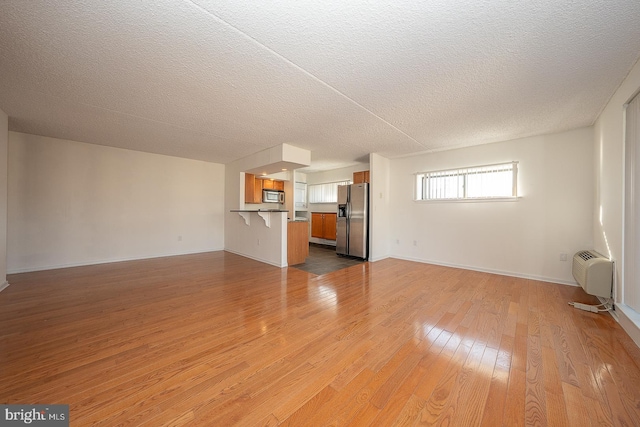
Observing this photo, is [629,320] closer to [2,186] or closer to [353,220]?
[353,220]

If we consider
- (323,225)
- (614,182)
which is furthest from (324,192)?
(614,182)

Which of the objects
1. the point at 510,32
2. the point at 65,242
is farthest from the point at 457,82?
the point at 65,242

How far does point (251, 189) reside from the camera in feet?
19.3

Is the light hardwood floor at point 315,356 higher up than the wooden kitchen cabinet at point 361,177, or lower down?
lower down

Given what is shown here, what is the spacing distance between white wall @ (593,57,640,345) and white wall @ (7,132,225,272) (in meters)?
6.98

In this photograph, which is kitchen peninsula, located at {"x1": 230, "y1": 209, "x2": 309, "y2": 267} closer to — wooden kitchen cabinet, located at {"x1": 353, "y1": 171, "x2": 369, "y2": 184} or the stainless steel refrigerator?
the stainless steel refrigerator

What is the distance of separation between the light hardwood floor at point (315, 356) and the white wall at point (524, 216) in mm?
807

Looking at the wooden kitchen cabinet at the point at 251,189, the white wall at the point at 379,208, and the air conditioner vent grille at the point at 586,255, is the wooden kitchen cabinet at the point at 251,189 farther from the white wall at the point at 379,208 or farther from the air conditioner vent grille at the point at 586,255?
the air conditioner vent grille at the point at 586,255

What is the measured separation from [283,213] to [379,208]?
2.20 meters

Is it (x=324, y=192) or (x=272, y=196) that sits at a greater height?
(x=324, y=192)

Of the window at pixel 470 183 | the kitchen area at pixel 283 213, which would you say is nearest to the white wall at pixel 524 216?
the window at pixel 470 183

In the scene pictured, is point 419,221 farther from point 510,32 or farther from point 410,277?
point 510,32

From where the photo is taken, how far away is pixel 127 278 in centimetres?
364

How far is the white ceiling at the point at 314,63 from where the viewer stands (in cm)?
148
